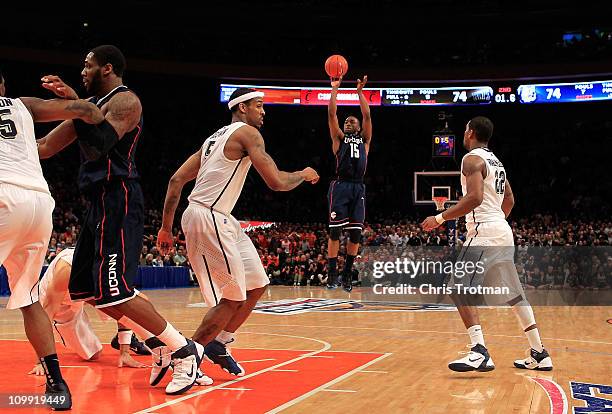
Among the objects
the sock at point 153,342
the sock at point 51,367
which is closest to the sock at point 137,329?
the sock at point 153,342

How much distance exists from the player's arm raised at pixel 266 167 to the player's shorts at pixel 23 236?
5.23 feet

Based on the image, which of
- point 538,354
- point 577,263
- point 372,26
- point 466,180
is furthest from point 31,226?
point 372,26

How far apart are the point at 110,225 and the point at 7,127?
A: 94 centimetres

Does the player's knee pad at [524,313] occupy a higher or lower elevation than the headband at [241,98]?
lower

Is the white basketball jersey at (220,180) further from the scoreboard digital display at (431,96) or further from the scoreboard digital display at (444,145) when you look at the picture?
the scoreboard digital display at (431,96)

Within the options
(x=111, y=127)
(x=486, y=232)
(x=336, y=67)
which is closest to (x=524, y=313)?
(x=486, y=232)

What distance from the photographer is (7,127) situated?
4590 mm

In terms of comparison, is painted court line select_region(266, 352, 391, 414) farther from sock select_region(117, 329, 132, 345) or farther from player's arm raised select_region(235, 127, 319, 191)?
sock select_region(117, 329, 132, 345)

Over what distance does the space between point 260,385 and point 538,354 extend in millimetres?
2568

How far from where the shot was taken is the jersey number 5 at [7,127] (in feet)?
15.0

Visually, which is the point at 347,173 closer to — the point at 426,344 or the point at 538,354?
the point at 426,344

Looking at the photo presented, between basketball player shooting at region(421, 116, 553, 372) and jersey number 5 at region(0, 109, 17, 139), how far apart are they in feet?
11.2

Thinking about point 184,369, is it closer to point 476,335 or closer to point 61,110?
point 61,110

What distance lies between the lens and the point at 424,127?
31547 millimetres
